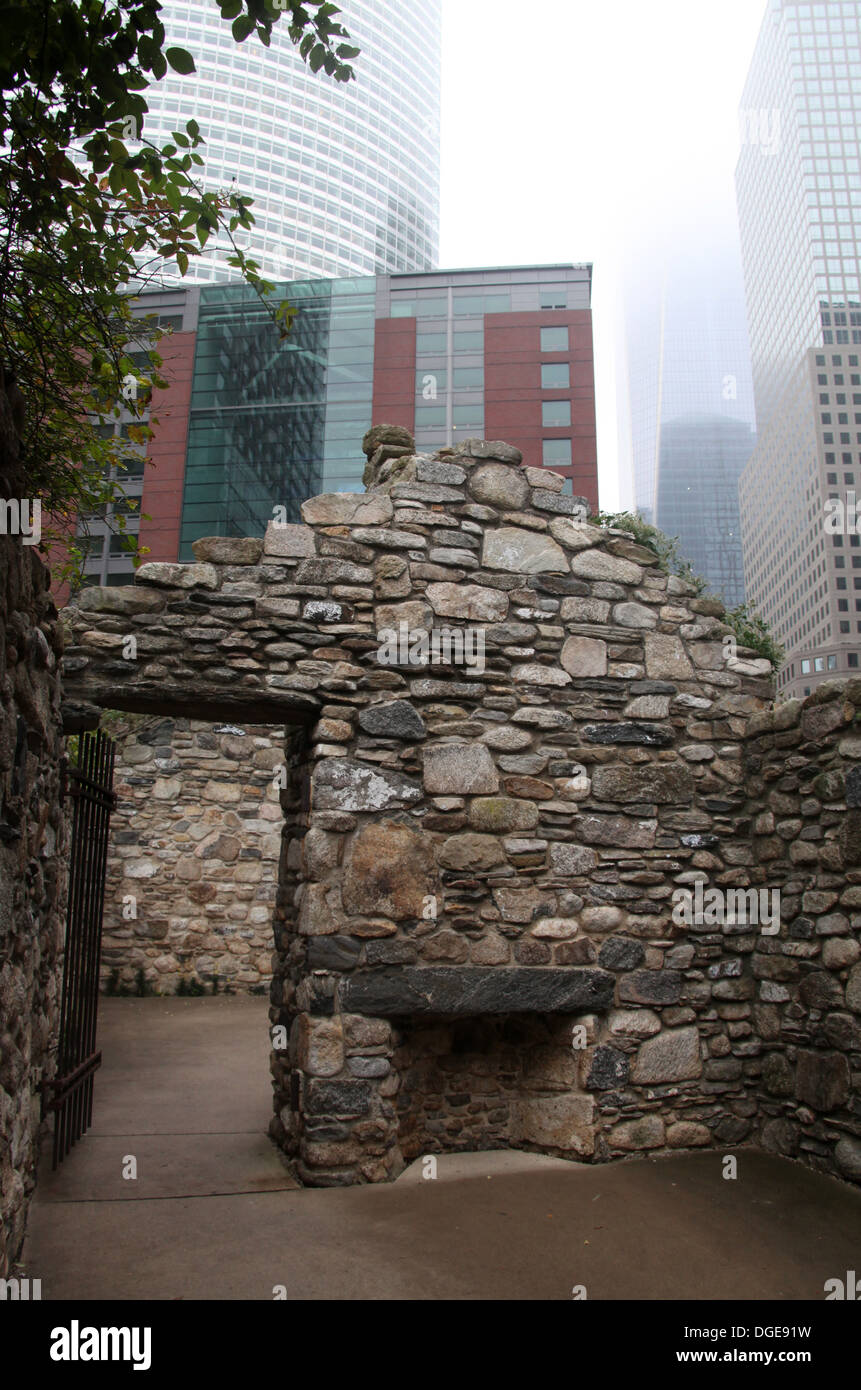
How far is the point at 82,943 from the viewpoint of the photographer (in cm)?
423

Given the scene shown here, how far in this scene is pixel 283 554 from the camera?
420cm

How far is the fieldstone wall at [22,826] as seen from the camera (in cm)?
238

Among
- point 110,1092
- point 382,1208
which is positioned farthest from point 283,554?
point 110,1092

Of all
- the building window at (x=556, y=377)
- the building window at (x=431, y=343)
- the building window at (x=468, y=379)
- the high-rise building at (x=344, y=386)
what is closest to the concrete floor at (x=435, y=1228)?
the high-rise building at (x=344, y=386)

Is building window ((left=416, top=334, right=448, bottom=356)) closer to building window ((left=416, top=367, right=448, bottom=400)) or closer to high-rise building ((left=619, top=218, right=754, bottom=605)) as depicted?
building window ((left=416, top=367, right=448, bottom=400))

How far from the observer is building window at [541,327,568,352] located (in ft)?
113

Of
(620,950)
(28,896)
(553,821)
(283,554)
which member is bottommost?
(620,950)

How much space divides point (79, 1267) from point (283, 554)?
298 cm

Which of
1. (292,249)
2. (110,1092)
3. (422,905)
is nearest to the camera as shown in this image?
(422,905)

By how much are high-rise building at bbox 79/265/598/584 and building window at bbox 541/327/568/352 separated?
0.05 metres

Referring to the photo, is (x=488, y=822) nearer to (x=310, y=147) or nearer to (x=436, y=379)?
(x=436, y=379)

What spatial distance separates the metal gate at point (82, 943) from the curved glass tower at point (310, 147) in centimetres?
5273

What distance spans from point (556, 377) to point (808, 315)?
53.4 metres
